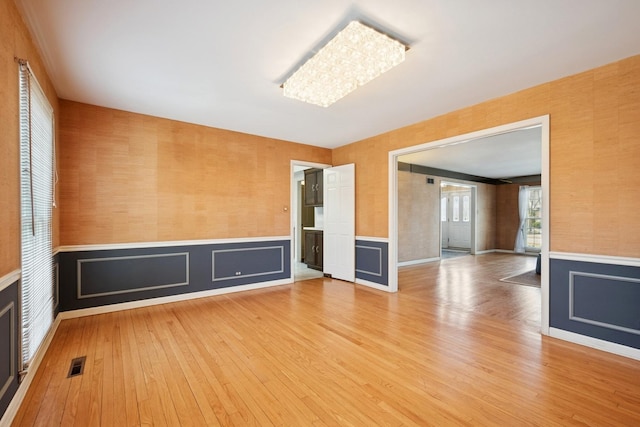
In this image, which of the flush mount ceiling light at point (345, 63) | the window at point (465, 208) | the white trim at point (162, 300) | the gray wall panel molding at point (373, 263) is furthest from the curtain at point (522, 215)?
the flush mount ceiling light at point (345, 63)

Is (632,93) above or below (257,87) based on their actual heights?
below

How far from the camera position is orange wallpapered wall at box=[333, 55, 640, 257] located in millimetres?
2537

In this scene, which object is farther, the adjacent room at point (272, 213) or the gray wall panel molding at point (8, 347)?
the adjacent room at point (272, 213)

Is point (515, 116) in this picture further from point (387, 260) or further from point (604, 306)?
point (387, 260)

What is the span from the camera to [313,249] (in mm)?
6516

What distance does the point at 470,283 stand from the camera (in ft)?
17.5

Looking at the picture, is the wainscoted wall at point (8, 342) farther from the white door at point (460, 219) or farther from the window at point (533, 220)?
the window at point (533, 220)

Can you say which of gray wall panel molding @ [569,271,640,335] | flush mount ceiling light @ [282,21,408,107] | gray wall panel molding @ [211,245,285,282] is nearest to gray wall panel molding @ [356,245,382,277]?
gray wall panel molding @ [211,245,285,282]

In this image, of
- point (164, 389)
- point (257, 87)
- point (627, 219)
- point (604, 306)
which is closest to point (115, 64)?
point (257, 87)

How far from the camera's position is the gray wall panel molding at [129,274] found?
11.7ft

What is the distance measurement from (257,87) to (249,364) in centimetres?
282

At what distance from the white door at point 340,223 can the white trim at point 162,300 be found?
102 cm

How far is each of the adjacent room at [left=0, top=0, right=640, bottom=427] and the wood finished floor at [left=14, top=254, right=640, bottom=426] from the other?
0.02 meters

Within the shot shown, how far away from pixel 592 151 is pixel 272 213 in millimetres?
4351
